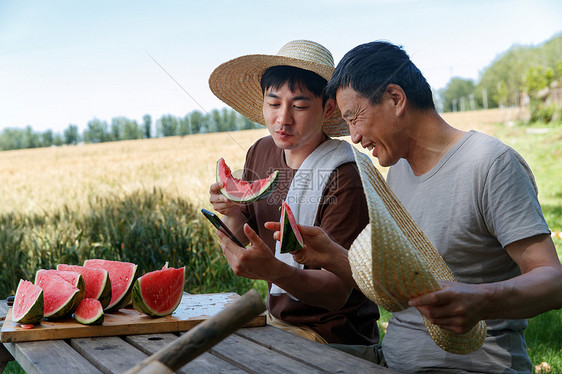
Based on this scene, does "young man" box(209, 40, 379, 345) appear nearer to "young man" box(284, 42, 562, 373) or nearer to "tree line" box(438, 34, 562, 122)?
"young man" box(284, 42, 562, 373)

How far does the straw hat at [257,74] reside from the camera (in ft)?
9.27

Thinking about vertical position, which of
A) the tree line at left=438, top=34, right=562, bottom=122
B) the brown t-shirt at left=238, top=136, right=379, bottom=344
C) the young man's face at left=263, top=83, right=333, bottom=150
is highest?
the tree line at left=438, top=34, right=562, bottom=122

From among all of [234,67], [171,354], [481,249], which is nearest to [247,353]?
[171,354]

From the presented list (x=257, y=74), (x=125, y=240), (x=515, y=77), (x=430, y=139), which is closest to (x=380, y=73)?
(x=430, y=139)

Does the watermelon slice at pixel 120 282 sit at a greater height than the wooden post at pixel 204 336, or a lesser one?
lesser

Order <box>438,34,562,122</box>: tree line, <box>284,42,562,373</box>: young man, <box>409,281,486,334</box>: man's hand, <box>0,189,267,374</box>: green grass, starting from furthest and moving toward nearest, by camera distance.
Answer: <box>438,34,562,122</box>: tree line → <box>0,189,267,374</box>: green grass → <box>284,42,562,373</box>: young man → <box>409,281,486,334</box>: man's hand

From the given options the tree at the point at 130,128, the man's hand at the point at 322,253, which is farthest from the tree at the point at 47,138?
the man's hand at the point at 322,253

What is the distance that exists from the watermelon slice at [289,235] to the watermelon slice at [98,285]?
28.8 inches

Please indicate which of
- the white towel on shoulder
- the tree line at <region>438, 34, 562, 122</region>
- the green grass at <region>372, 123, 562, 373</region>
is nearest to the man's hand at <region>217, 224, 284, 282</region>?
the white towel on shoulder

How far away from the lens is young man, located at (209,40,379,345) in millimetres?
2598

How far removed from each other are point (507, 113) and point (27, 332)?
3134 cm

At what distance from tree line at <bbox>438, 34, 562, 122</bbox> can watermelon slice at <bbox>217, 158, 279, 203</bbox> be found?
27.6m

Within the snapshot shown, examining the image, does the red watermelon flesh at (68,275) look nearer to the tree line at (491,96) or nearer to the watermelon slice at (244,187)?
the watermelon slice at (244,187)

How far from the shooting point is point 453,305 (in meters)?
1.66
